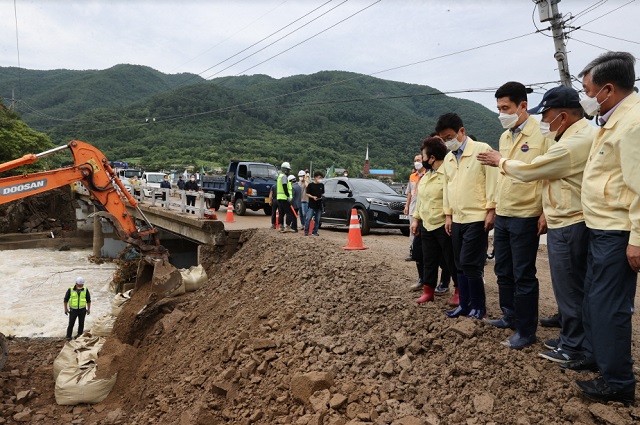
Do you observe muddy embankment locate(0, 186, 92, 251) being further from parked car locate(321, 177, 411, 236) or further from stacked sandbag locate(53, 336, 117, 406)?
stacked sandbag locate(53, 336, 117, 406)

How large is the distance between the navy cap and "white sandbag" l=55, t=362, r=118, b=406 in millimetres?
7107

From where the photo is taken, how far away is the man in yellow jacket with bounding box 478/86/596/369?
3078 millimetres

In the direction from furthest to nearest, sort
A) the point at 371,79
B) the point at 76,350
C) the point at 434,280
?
the point at 371,79
the point at 76,350
the point at 434,280

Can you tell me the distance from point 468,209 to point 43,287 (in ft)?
56.1

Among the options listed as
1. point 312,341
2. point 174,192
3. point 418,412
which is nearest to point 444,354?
point 418,412

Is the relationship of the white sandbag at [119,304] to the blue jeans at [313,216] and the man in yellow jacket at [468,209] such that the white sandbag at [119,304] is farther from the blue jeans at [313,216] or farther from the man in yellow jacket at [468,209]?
the man in yellow jacket at [468,209]

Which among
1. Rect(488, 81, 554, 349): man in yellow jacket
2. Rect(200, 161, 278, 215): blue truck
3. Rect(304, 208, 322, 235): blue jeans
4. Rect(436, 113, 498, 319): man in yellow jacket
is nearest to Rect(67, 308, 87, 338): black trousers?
Rect(304, 208, 322, 235): blue jeans

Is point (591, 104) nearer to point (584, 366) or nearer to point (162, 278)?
point (584, 366)

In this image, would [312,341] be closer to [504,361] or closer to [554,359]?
[504,361]

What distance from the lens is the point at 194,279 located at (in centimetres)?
1020

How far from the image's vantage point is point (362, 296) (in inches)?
202

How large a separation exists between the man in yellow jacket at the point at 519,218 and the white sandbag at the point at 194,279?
7694 mm

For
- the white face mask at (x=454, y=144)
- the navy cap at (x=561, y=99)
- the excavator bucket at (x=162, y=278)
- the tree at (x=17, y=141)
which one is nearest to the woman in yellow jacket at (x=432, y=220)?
the white face mask at (x=454, y=144)

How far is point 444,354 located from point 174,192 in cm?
1291
